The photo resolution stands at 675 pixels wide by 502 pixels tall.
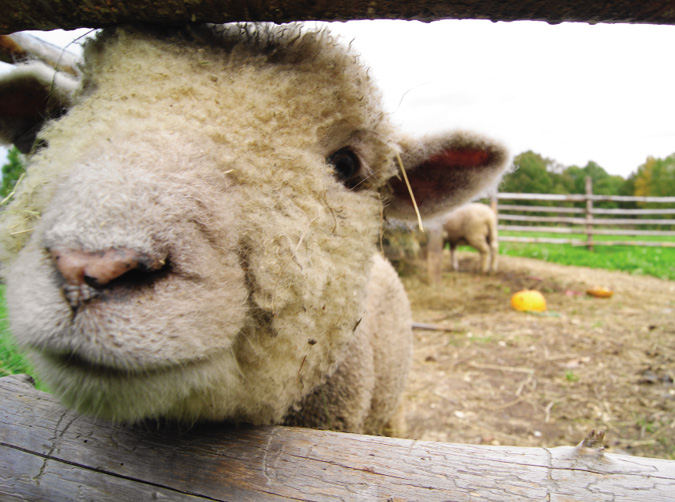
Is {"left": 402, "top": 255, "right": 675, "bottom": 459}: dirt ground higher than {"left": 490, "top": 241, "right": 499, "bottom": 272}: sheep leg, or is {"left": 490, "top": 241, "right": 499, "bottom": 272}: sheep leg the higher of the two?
{"left": 490, "top": 241, "right": 499, "bottom": 272}: sheep leg

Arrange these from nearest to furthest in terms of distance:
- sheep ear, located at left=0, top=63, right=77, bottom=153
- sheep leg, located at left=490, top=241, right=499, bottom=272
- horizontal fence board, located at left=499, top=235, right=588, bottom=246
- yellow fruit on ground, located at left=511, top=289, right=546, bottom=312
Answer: sheep ear, located at left=0, top=63, right=77, bottom=153 < yellow fruit on ground, located at left=511, top=289, right=546, bottom=312 < sheep leg, located at left=490, top=241, right=499, bottom=272 < horizontal fence board, located at left=499, top=235, right=588, bottom=246

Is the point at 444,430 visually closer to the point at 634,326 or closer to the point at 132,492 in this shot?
the point at 132,492

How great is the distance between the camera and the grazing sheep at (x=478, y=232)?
13.2 metres

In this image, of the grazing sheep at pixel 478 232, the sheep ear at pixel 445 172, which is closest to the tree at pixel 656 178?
the grazing sheep at pixel 478 232

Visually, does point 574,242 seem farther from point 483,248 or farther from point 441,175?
point 441,175

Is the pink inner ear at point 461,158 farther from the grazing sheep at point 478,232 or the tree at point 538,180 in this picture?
the tree at point 538,180

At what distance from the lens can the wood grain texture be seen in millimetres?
1025

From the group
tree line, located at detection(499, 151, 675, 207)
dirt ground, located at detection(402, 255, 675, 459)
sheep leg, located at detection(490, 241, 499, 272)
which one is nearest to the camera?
dirt ground, located at detection(402, 255, 675, 459)

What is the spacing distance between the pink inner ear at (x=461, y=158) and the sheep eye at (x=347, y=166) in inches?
19.3

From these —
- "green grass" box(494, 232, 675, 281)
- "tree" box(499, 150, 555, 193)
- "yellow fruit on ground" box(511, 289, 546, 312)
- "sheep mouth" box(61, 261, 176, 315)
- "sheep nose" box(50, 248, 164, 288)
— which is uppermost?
"tree" box(499, 150, 555, 193)

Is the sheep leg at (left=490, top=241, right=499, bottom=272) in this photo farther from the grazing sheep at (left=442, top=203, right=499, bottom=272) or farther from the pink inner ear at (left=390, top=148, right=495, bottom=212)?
the pink inner ear at (left=390, top=148, right=495, bottom=212)

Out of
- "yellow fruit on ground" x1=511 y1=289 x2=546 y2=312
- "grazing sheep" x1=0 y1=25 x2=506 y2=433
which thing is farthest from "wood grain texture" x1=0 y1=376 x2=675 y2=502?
"yellow fruit on ground" x1=511 y1=289 x2=546 y2=312

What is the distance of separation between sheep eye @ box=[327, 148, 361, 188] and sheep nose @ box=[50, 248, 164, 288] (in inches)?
37.4

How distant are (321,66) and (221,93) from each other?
437mm
